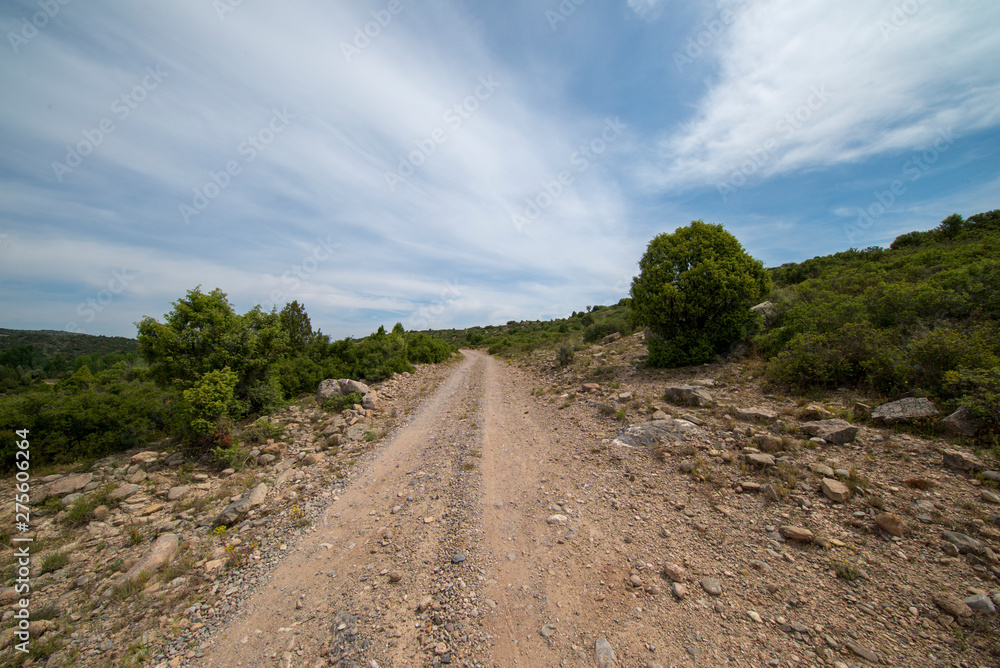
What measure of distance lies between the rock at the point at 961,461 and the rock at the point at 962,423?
2.19 ft

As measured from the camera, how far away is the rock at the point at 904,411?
5414mm

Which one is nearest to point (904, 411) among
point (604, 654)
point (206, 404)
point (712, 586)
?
point (712, 586)

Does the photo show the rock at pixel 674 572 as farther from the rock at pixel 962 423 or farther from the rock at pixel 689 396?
the rock at pixel 689 396

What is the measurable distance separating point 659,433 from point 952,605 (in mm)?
4078

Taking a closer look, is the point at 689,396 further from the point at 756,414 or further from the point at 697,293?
the point at 697,293

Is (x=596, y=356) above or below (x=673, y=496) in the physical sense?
above

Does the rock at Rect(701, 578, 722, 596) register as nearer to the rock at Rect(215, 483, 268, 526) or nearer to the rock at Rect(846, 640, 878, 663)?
the rock at Rect(846, 640, 878, 663)

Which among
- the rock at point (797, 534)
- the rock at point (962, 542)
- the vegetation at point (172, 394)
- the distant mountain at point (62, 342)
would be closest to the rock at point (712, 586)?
the rock at point (797, 534)

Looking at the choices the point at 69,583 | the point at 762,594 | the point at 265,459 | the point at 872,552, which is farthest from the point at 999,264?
the point at 69,583

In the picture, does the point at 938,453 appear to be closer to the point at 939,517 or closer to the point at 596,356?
the point at 939,517

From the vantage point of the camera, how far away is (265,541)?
5.09 metres

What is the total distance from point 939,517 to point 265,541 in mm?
8730

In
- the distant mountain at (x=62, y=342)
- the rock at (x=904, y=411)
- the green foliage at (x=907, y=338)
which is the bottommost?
the rock at (x=904, y=411)

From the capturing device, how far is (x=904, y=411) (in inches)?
221
